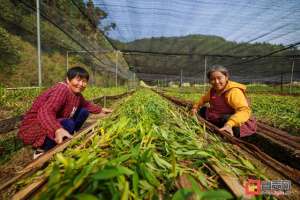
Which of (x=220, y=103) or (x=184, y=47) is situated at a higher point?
(x=184, y=47)

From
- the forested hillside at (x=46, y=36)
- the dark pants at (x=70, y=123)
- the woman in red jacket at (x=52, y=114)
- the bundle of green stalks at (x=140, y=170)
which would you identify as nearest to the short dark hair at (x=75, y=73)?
the woman in red jacket at (x=52, y=114)

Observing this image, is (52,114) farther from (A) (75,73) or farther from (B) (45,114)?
(A) (75,73)

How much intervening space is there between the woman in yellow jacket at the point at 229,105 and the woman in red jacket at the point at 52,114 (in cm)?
175

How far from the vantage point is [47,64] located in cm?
1559

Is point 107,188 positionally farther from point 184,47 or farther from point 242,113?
point 184,47

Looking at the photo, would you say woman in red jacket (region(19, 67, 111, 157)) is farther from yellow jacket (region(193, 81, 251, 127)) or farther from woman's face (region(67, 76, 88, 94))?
yellow jacket (region(193, 81, 251, 127))

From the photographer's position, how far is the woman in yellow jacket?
314 cm

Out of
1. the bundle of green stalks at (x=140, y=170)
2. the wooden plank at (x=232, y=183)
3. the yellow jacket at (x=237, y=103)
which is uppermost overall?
the yellow jacket at (x=237, y=103)

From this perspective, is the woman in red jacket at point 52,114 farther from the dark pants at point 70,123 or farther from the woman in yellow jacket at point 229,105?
the woman in yellow jacket at point 229,105

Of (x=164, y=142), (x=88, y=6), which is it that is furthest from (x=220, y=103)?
(x=88, y=6)

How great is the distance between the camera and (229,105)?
12.0 feet

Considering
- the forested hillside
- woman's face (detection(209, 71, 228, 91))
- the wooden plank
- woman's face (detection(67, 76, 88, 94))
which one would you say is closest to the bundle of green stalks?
the wooden plank

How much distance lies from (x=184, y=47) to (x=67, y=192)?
46.3ft

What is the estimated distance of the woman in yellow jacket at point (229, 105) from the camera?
3.14 m
